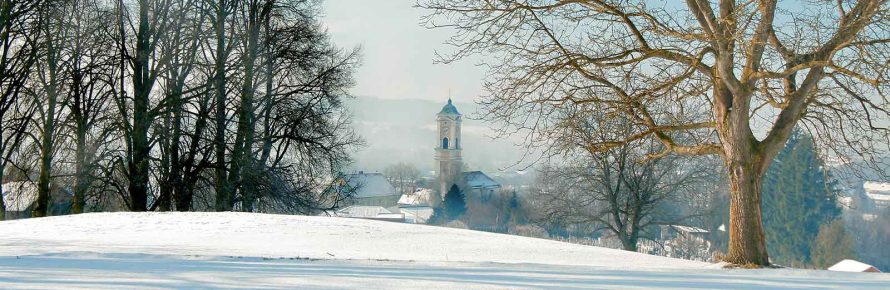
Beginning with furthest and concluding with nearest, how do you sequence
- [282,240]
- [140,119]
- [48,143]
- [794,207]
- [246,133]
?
[794,207] → [246,133] → [48,143] → [140,119] → [282,240]

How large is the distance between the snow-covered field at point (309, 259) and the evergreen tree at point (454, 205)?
29.5 meters

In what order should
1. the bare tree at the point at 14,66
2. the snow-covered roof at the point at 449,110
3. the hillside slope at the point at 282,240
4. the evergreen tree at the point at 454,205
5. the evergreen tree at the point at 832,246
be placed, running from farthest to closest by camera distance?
the snow-covered roof at the point at 449,110
the evergreen tree at the point at 454,205
the evergreen tree at the point at 832,246
the bare tree at the point at 14,66
the hillside slope at the point at 282,240

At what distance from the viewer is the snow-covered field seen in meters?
6.83

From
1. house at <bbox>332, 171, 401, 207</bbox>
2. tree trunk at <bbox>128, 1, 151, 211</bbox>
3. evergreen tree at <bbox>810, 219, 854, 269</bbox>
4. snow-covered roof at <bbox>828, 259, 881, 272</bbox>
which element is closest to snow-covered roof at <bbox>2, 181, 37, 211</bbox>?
tree trunk at <bbox>128, 1, 151, 211</bbox>

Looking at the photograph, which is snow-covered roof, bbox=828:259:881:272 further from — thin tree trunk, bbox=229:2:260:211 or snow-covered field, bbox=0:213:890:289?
thin tree trunk, bbox=229:2:260:211

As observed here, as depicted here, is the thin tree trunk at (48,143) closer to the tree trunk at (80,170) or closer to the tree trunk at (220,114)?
the tree trunk at (80,170)

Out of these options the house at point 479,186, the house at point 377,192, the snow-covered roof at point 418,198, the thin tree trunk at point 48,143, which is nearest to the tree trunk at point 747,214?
the thin tree trunk at point 48,143

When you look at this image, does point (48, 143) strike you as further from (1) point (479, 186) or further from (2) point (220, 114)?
(1) point (479, 186)

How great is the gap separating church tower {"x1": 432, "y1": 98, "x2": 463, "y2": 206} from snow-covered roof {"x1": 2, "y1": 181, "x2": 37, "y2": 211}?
110 feet

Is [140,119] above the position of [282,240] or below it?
above

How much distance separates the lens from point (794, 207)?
4475 cm

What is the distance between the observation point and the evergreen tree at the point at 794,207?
4419cm

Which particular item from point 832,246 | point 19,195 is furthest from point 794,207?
point 19,195

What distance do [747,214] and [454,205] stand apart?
34610 millimetres
